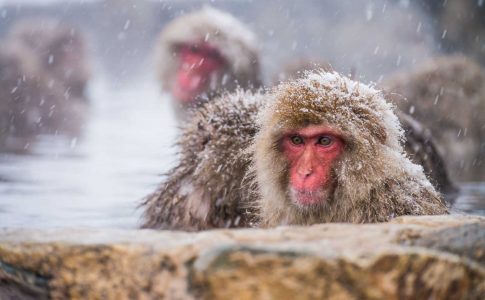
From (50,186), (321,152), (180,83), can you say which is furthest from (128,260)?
(180,83)

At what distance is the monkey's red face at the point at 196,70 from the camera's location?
6938 millimetres

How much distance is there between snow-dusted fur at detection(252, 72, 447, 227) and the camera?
2.86 m

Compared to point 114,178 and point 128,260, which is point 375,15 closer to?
point 114,178

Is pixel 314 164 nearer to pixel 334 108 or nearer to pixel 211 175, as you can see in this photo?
pixel 334 108

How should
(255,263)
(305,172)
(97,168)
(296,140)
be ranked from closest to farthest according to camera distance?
(255,263)
(305,172)
(296,140)
(97,168)

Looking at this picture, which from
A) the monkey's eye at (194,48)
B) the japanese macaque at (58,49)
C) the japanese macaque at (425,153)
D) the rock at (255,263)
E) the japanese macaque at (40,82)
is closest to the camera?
the rock at (255,263)

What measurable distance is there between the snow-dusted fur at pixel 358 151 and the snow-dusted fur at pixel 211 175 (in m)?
0.67

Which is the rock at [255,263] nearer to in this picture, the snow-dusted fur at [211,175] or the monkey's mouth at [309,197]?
the monkey's mouth at [309,197]

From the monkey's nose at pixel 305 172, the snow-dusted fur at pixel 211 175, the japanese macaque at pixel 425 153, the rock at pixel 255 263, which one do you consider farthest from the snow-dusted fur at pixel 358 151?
the japanese macaque at pixel 425 153

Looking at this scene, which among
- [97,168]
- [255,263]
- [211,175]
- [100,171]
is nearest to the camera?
[255,263]

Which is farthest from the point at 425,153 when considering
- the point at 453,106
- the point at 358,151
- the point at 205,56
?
the point at 205,56

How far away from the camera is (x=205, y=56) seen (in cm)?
711

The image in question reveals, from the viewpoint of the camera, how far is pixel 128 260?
1736 millimetres

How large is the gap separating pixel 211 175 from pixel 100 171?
9.36 ft
